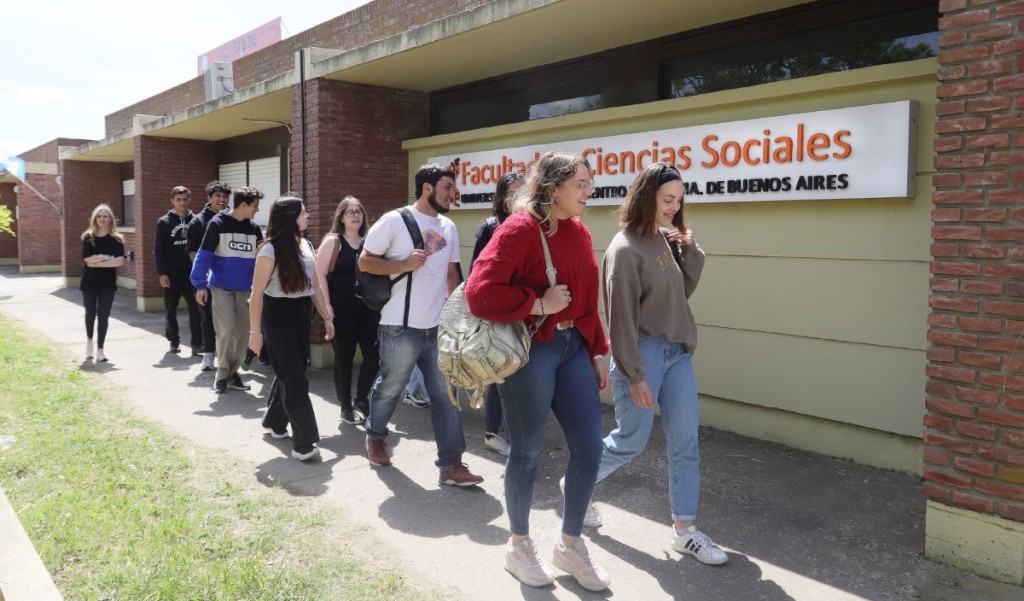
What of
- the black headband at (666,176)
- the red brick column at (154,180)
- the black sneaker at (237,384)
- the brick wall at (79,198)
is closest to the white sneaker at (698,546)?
the black headband at (666,176)

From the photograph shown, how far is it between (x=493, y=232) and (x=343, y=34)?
8.80 meters

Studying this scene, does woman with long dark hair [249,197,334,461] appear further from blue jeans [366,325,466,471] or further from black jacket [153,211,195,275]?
black jacket [153,211,195,275]

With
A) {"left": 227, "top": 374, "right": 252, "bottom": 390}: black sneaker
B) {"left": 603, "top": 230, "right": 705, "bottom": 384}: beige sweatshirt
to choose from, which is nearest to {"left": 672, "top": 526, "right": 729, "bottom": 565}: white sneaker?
{"left": 603, "top": 230, "right": 705, "bottom": 384}: beige sweatshirt

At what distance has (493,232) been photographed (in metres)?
4.71

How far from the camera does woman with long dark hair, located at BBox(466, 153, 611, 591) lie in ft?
10.3

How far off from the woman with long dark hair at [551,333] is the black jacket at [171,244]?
279 inches

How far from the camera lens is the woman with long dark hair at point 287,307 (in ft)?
16.5

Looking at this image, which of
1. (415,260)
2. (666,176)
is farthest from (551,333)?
(415,260)

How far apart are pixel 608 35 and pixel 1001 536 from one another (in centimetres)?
473

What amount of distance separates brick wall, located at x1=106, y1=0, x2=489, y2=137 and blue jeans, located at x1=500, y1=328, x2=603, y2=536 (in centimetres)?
696

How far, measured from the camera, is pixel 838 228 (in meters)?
5.20

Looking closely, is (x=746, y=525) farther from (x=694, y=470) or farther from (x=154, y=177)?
(x=154, y=177)

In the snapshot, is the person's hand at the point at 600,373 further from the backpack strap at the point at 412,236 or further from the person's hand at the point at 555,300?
the backpack strap at the point at 412,236

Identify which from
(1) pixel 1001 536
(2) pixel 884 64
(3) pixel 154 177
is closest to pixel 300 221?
(2) pixel 884 64
